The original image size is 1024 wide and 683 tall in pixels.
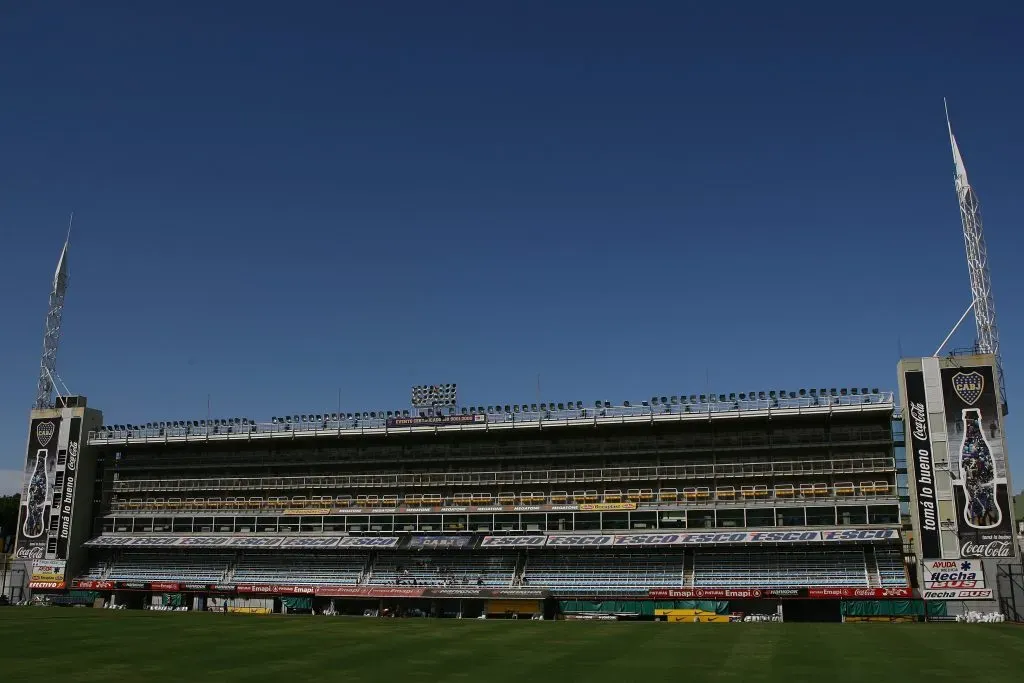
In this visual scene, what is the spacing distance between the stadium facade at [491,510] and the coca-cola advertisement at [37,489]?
233 mm

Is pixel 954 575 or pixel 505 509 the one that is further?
pixel 505 509

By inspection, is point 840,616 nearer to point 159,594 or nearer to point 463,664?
point 463,664

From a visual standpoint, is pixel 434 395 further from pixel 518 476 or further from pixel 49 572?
pixel 49 572

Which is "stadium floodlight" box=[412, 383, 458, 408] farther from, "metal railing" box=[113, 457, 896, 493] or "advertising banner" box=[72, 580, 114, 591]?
"advertising banner" box=[72, 580, 114, 591]

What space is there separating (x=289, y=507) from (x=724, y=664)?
75798mm

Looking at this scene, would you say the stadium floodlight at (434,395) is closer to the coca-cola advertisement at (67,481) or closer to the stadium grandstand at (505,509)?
the stadium grandstand at (505,509)

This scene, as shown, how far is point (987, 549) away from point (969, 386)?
1497 centimetres

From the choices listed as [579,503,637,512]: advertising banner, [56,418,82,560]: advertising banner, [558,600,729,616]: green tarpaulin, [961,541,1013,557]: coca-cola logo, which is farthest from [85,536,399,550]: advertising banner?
[961,541,1013,557]: coca-cola logo

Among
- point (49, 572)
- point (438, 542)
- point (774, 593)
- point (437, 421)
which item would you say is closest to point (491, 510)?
point (438, 542)

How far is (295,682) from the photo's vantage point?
4197 centimetres

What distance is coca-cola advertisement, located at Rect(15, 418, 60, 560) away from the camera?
114m

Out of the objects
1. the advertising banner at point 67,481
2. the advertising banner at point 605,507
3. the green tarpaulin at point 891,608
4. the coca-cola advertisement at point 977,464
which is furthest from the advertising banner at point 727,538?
the advertising banner at point 67,481

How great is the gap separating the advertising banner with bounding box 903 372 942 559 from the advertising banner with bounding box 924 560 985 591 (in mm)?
1096

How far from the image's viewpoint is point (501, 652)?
53.2 meters
